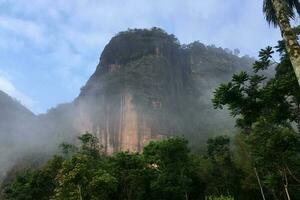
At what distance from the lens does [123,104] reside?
107750 millimetres

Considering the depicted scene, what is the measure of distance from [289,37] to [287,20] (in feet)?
2.06

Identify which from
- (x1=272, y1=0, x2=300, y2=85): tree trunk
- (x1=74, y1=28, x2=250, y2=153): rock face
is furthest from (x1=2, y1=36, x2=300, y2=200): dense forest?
(x1=74, y1=28, x2=250, y2=153): rock face

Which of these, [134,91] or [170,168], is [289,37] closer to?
[170,168]

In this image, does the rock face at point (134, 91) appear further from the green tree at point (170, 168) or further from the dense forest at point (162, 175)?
the green tree at point (170, 168)

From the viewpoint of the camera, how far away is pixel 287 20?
1034 cm

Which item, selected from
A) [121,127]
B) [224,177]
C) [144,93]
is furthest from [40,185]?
[144,93]

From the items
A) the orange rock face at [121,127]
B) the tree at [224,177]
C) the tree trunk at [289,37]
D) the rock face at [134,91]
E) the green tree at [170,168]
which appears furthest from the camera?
the rock face at [134,91]

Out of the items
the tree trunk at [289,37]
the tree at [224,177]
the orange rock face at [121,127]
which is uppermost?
the orange rock face at [121,127]

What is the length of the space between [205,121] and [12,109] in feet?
213

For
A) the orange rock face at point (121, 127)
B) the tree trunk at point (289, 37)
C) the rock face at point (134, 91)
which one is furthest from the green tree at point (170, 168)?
the rock face at point (134, 91)

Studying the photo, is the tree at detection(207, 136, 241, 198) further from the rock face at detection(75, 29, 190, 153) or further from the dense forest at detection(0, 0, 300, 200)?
the rock face at detection(75, 29, 190, 153)

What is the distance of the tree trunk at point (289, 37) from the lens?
9469 millimetres

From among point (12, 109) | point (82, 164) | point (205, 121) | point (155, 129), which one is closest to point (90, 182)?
point (82, 164)

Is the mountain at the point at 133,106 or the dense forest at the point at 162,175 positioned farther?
the mountain at the point at 133,106
